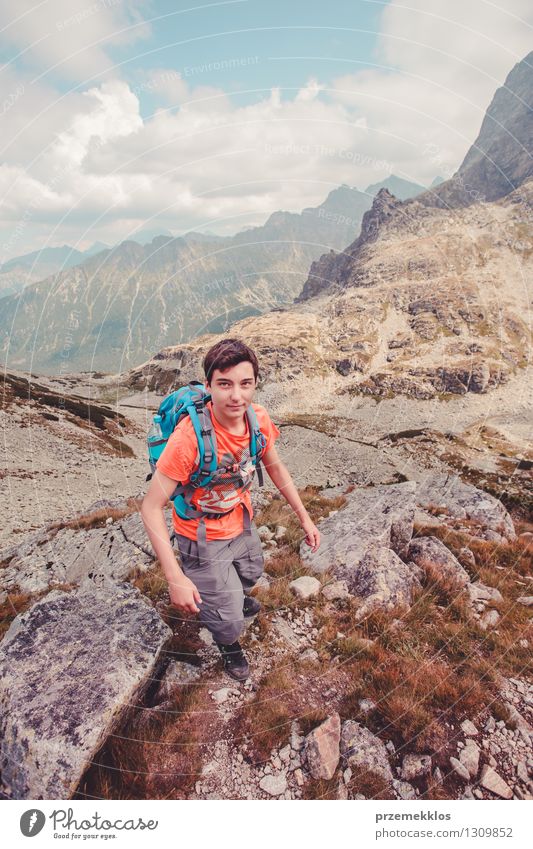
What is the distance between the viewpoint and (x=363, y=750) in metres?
3.75

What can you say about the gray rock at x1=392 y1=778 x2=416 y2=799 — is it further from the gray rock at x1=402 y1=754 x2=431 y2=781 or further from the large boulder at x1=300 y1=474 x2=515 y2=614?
the large boulder at x1=300 y1=474 x2=515 y2=614

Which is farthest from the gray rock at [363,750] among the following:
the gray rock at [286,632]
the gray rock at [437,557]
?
the gray rock at [437,557]

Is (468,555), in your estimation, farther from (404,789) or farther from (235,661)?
(235,661)

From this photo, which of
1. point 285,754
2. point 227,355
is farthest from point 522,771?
point 227,355

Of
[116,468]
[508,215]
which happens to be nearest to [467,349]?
[508,215]

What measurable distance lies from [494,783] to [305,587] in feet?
10.8

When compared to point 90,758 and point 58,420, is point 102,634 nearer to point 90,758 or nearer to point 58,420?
point 90,758

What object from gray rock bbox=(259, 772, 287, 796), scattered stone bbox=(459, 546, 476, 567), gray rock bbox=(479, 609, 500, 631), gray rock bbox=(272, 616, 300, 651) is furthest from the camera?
scattered stone bbox=(459, 546, 476, 567)

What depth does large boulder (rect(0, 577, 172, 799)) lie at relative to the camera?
3303 millimetres

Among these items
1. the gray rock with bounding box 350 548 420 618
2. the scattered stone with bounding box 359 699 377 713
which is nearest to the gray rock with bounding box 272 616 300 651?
the gray rock with bounding box 350 548 420 618

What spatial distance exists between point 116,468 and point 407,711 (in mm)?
43549

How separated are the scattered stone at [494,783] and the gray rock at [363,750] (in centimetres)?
87

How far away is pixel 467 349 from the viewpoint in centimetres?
12762

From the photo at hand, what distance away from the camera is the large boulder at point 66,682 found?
3303mm
